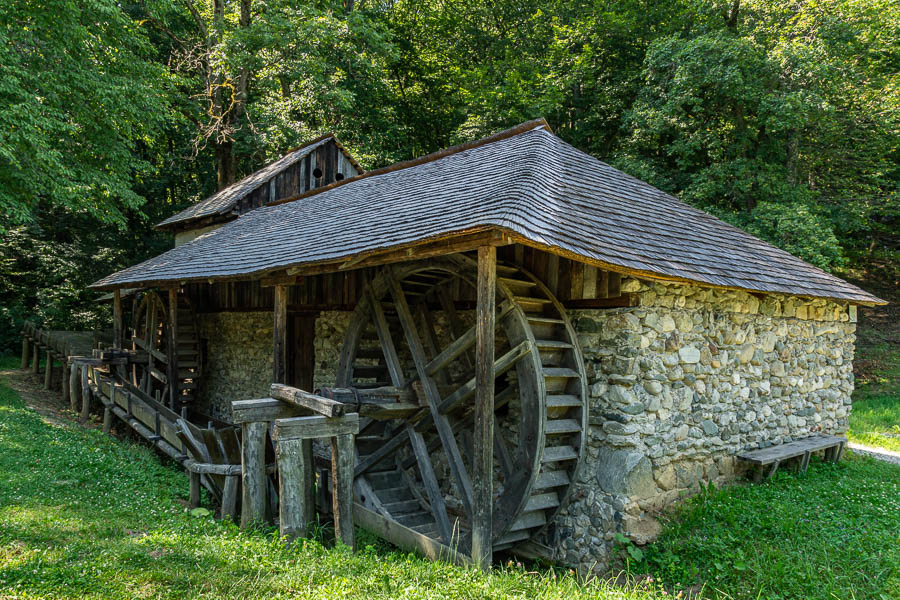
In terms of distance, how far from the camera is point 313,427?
4438mm

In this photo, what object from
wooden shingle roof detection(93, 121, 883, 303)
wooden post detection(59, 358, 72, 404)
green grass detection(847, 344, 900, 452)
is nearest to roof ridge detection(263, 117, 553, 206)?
wooden shingle roof detection(93, 121, 883, 303)

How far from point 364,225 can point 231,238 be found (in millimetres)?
4592

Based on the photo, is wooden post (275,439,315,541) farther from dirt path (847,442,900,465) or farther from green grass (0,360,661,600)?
dirt path (847,442,900,465)

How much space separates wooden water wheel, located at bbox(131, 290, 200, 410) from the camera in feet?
36.2

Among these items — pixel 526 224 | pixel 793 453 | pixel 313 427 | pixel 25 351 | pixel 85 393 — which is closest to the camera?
pixel 526 224

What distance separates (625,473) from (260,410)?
3346 mm

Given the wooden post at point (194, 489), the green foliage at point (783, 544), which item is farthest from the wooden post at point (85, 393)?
the green foliage at point (783, 544)

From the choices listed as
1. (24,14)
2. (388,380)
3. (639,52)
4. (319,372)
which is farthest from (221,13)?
(388,380)

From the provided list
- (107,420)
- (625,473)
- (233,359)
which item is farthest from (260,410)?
Answer: (233,359)

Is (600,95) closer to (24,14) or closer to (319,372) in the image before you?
(319,372)

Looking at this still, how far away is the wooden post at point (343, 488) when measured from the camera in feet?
14.6

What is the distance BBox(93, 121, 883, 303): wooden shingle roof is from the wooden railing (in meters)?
1.53

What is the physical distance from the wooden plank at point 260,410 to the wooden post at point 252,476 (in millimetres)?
73

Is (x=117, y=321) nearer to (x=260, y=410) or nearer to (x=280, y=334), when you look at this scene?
(x=280, y=334)
